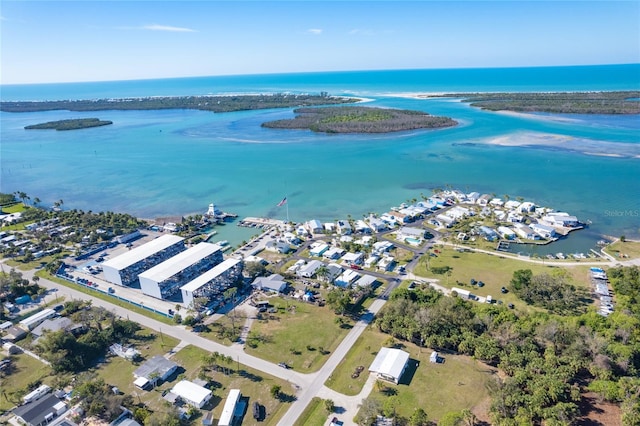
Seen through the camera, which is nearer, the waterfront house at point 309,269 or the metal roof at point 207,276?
the metal roof at point 207,276

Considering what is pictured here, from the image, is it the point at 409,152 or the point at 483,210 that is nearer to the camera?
the point at 483,210

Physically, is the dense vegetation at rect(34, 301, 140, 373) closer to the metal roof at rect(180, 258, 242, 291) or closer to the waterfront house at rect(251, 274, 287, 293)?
the metal roof at rect(180, 258, 242, 291)

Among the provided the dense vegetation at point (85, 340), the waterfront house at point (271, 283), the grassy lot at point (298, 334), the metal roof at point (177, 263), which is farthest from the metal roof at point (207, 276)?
the grassy lot at point (298, 334)

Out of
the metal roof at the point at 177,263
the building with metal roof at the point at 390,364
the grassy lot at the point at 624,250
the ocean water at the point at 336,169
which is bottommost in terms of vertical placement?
the building with metal roof at the point at 390,364

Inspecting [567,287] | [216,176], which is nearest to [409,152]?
[216,176]

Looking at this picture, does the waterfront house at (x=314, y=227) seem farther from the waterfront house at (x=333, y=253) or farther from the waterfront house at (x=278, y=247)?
the waterfront house at (x=333, y=253)

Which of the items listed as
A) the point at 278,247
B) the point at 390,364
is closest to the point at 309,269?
the point at 278,247

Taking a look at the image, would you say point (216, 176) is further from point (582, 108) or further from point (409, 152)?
point (582, 108)
